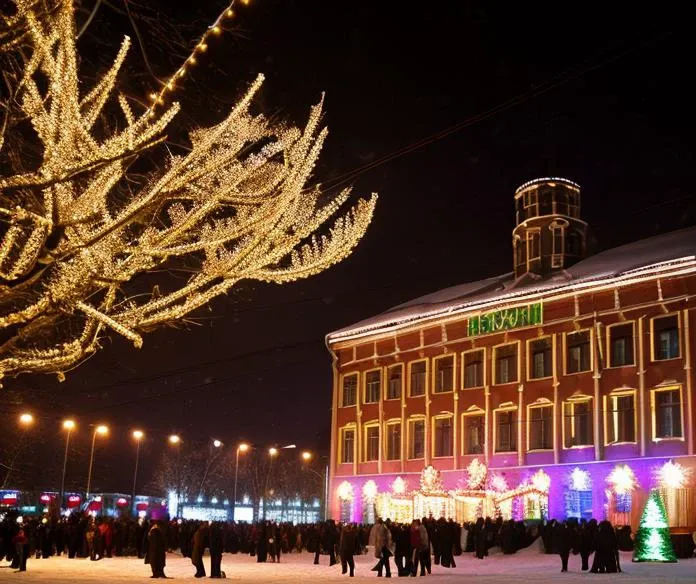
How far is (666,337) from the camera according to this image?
37844mm

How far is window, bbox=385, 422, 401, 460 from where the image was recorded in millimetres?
49500

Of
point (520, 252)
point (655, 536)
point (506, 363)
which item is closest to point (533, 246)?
point (520, 252)

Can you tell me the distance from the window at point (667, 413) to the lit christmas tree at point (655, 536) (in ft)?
31.8

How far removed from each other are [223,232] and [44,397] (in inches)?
748

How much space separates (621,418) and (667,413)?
210cm

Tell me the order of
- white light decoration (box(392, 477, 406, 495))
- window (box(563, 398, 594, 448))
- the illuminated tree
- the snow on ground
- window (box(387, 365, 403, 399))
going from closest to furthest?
the illuminated tree → the snow on ground → window (box(563, 398, 594, 448)) → white light decoration (box(392, 477, 406, 495)) → window (box(387, 365, 403, 399))

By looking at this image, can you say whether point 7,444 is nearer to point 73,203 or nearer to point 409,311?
point 409,311

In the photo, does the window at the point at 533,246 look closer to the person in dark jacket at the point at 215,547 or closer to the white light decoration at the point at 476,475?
the white light decoration at the point at 476,475

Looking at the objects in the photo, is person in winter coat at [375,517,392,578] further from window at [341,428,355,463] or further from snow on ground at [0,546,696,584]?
window at [341,428,355,463]

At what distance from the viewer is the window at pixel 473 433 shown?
4522 centimetres

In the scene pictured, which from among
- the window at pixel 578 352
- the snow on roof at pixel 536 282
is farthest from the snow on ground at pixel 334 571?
the snow on roof at pixel 536 282

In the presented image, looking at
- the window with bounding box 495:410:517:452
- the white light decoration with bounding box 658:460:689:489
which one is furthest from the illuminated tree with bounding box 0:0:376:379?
the window with bounding box 495:410:517:452

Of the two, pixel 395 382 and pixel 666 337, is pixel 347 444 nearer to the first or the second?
pixel 395 382

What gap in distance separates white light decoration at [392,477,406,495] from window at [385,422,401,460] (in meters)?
1.48
